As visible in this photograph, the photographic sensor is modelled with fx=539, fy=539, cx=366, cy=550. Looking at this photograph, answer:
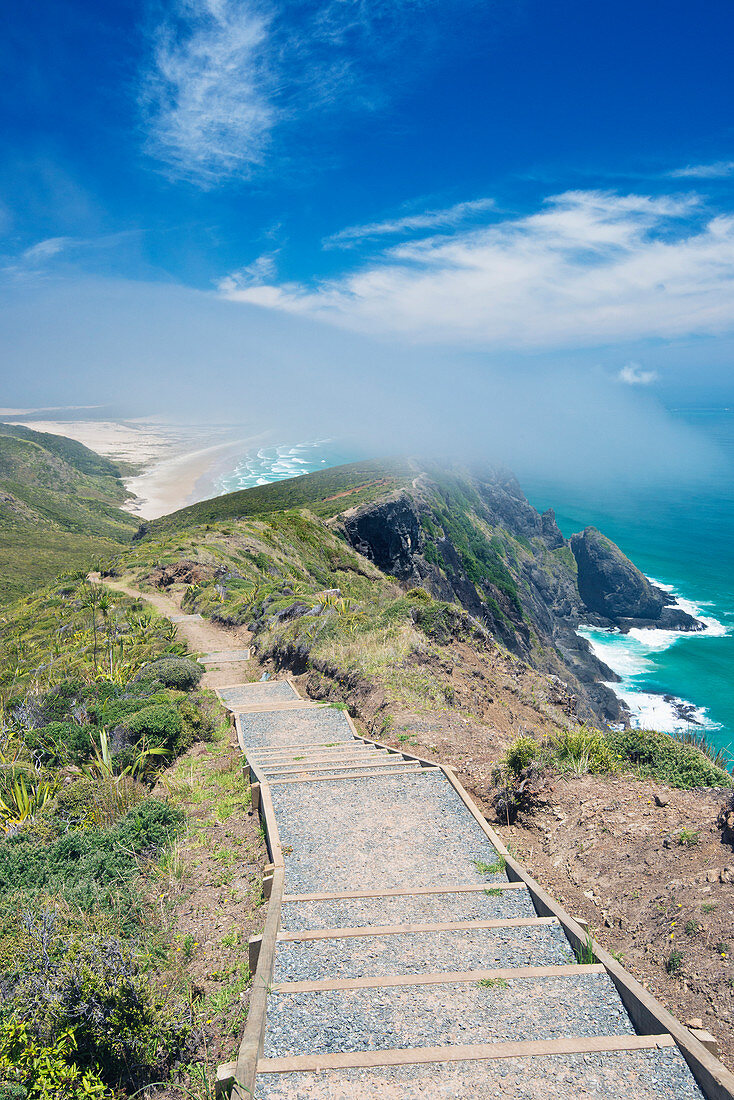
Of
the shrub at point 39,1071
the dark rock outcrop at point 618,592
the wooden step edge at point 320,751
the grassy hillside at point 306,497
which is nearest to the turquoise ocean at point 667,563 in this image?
the dark rock outcrop at point 618,592

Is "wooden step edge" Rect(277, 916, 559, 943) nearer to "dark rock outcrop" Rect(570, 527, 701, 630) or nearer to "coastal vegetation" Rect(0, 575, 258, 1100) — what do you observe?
"coastal vegetation" Rect(0, 575, 258, 1100)

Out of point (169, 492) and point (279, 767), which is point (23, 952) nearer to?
point (279, 767)

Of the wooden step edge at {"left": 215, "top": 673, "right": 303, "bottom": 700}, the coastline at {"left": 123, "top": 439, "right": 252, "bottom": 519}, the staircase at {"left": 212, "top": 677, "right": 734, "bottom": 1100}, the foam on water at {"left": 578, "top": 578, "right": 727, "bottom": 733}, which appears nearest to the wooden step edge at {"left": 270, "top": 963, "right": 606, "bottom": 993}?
the staircase at {"left": 212, "top": 677, "right": 734, "bottom": 1100}

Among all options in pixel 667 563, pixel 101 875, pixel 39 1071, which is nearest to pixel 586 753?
pixel 101 875

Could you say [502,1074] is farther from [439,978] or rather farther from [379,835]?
[379,835]

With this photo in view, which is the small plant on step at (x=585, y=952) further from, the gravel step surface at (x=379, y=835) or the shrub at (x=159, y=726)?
the shrub at (x=159, y=726)

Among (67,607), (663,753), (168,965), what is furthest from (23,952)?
(67,607)
